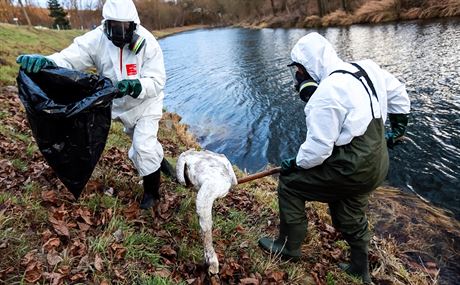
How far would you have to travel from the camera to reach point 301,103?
39.7 feet

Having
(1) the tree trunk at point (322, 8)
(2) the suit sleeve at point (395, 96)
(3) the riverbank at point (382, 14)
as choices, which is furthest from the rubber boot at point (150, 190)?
(1) the tree trunk at point (322, 8)

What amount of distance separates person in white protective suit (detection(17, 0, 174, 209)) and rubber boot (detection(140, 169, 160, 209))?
0.6 inches

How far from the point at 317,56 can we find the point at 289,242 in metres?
1.88

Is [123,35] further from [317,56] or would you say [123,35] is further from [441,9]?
[441,9]

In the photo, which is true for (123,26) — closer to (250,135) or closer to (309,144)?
(309,144)

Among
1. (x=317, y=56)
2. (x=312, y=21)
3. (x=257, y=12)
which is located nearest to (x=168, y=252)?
(x=317, y=56)

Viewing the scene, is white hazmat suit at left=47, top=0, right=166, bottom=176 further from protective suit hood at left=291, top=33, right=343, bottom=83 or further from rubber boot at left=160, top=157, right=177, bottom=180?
protective suit hood at left=291, top=33, right=343, bottom=83

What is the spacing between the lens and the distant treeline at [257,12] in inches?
1131

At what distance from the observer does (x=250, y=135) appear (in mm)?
10250

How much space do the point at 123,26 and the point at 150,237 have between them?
1.99m

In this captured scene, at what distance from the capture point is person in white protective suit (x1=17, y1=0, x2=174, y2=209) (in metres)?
3.35

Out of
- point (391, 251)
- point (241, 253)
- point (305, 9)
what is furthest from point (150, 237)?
point (305, 9)

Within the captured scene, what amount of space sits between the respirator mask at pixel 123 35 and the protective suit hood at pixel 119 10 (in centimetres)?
5

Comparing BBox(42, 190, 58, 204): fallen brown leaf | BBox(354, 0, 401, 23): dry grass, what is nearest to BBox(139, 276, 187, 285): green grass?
BBox(42, 190, 58, 204): fallen brown leaf
